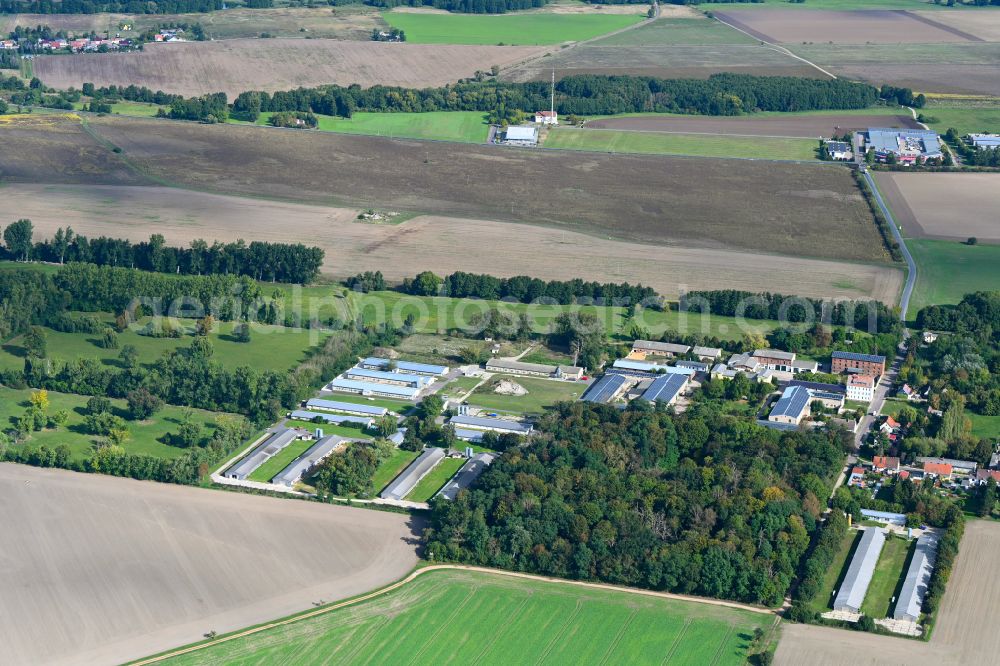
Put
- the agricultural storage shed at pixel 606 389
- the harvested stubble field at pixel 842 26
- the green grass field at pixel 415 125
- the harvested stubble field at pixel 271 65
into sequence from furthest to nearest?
the harvested stubble field at pixel 842 26 < the harvested stubble field at pixel 271 65 < the green grass field at pixel 415 125 < the agricultural storage shed at pixel 606 389

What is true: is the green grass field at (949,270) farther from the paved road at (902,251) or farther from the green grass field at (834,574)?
the green grass field at (834,574)

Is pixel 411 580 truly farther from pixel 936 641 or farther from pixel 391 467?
pixel 936 641

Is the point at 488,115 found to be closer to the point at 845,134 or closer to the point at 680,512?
the point at 845,134

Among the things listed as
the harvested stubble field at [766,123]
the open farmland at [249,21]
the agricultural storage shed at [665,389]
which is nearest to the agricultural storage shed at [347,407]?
the agricultural storage shed at [665,389]

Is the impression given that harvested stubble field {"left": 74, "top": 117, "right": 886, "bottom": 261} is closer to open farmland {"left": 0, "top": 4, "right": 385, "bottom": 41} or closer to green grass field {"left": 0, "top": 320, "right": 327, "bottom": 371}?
green grass field {"left": 0, "top": 320, "right": 327, "bottom": 371}

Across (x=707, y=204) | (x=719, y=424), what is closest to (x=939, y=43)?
(x=707, y=204)

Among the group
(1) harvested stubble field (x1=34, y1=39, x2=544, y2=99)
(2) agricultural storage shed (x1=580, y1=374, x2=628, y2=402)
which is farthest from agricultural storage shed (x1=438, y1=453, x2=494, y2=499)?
(1) harvested stubble field (x1=34, y1=39, x2=544, y2=99)
